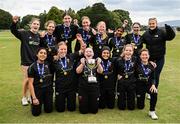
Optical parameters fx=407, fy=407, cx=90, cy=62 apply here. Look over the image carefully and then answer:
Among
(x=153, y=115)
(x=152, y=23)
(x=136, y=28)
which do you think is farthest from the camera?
(x=136, y=28)

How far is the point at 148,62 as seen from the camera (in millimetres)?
9984

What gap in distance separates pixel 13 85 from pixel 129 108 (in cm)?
497

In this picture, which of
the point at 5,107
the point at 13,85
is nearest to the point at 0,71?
the point at 13,85

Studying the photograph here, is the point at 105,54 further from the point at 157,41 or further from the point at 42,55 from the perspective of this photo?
the point at 157,41

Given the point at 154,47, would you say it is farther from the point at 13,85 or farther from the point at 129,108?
the point at 13,85

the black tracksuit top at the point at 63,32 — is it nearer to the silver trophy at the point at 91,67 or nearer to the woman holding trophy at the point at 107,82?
the woman holding trophy at the point at 107,82

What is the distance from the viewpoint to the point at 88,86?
9375 mm

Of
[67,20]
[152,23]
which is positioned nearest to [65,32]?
[67,20]

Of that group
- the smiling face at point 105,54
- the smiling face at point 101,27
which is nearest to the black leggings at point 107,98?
the smiling face at point 105,54

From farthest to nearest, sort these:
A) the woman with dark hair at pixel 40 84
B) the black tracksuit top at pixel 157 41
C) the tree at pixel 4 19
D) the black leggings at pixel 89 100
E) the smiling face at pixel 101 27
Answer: the tree at pixel 4 19, the black tracksuit top at pixel 157 41, the smiling face at pixel 101 27, the black leggings at pixel 89 100, the woman with dark hair at pixel 40 84

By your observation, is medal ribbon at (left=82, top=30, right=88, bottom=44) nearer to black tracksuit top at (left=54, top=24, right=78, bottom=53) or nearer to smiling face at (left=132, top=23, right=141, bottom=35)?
black tracksuit top at (left=54, top=24, right=78, bottom=53)

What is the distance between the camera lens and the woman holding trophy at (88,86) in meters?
9.31

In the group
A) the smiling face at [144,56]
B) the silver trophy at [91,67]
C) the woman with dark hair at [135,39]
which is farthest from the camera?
the woman with dark hair at [135,39]

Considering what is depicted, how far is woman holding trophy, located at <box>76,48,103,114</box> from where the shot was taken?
9312 mm
